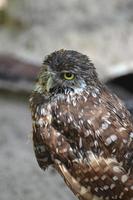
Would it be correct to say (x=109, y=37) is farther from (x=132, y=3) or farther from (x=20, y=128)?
(x=20, y=128)

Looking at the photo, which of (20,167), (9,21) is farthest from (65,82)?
(9,21)

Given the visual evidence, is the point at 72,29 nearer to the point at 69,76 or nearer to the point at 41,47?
the point at 41,47

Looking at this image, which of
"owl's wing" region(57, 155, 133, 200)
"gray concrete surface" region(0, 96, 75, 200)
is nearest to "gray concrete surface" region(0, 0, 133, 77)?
Answer: "gray concrete surface" region(0, 96, 75, 200)

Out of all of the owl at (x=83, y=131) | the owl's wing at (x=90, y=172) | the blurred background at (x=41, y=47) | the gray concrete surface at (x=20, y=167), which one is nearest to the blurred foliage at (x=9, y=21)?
the blurred background at (x=41, y=47)

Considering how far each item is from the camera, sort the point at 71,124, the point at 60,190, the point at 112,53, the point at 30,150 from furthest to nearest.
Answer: the point at 112,53
the point at 30,150
the point at 60,190
the point at 71,124

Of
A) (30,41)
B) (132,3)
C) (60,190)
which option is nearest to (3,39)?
(30,41)

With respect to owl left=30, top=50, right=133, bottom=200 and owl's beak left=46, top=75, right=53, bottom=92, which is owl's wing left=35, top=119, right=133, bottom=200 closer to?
owl left=30, top=50, right=133, bottom=200

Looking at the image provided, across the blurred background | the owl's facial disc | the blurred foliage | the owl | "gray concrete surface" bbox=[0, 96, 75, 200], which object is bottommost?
the owl
